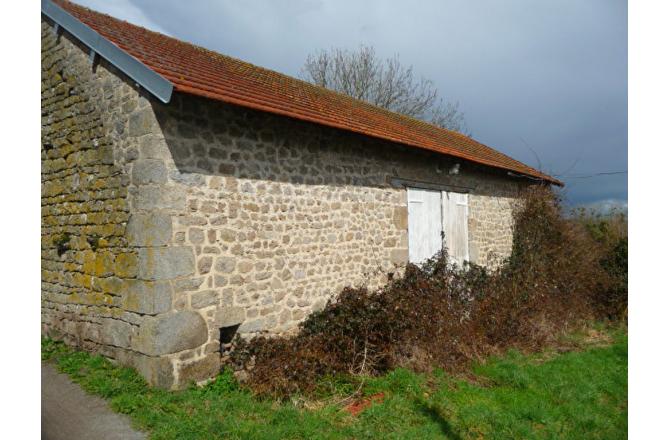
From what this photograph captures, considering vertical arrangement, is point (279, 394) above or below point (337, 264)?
below

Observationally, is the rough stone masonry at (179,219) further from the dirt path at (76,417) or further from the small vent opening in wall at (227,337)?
the dirt path at (76,417)

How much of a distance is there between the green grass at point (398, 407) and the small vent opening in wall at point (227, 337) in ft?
1.14

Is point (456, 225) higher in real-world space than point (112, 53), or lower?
lower

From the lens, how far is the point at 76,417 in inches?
171

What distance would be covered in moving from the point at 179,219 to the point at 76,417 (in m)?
2.16

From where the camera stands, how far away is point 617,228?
15406 millimetres

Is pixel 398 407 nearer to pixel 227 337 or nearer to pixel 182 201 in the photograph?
pixel 227 337

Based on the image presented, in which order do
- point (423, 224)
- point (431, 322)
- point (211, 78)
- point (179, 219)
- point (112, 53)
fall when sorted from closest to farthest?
point (179, 219) → point (112, 53) → point (211, 78) → point (431, 322) → point (423, 224)

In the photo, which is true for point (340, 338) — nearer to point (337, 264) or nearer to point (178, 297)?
point (337, 264)

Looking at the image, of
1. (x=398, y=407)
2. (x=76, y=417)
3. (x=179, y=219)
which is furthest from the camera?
(x=179, y=219)

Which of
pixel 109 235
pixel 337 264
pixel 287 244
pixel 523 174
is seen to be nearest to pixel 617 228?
pixel 523 174

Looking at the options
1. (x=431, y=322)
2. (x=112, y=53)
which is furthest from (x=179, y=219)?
(x=431, y=322)

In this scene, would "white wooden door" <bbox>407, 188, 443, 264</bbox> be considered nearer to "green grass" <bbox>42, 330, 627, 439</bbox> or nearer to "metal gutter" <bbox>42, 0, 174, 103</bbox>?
"green grass" <bbox>42, 330, 627, 439</bbox>

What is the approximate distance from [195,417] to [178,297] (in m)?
1.29
